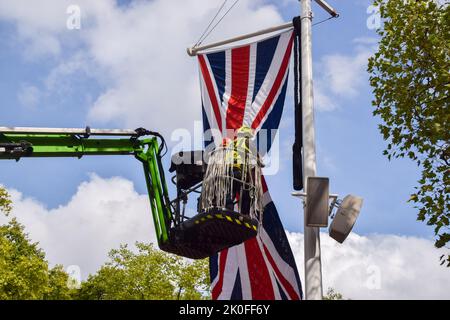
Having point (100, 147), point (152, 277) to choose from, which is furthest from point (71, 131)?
point (152, 277)

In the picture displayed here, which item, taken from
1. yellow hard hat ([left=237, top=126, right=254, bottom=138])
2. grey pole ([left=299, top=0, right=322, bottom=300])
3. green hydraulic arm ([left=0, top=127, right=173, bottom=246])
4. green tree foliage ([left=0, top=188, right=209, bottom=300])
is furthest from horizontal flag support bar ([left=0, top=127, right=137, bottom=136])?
green tree foliage ([left=0, top=188, right=209, bottom=300])

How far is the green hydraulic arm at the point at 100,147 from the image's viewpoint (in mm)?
11312

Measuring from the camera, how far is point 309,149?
8906 millimetres

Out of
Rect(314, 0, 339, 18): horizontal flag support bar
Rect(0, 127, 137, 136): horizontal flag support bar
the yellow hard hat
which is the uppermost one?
Rect(314, 0, 339, 18): horizontal flag support bar

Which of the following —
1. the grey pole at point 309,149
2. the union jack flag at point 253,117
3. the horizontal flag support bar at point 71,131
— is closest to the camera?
the grey pole at point 309,149

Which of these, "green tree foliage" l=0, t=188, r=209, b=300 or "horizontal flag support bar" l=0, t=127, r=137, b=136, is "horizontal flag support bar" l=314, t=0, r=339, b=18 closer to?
"horizontal flag support bar" l=0, t=127, r=137, b=136

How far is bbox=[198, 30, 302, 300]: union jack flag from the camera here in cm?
1045

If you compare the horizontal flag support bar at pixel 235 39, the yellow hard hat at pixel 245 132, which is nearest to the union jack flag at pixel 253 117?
the horizontal flag support bar at pixel 235 39

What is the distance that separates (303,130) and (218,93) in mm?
3880

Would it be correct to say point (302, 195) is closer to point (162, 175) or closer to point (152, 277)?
point (162, 175)

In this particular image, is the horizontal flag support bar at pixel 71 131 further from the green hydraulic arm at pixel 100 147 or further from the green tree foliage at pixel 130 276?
the green tree foliage at pixel 130 276

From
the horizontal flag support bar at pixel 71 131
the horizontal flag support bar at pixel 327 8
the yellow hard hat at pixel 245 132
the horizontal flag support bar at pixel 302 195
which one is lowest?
the horizontal flag support bar at pixel 302 195

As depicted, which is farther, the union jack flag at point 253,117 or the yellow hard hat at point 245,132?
the yellow hard hat at point 245,132

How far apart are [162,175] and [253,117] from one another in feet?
7.14
